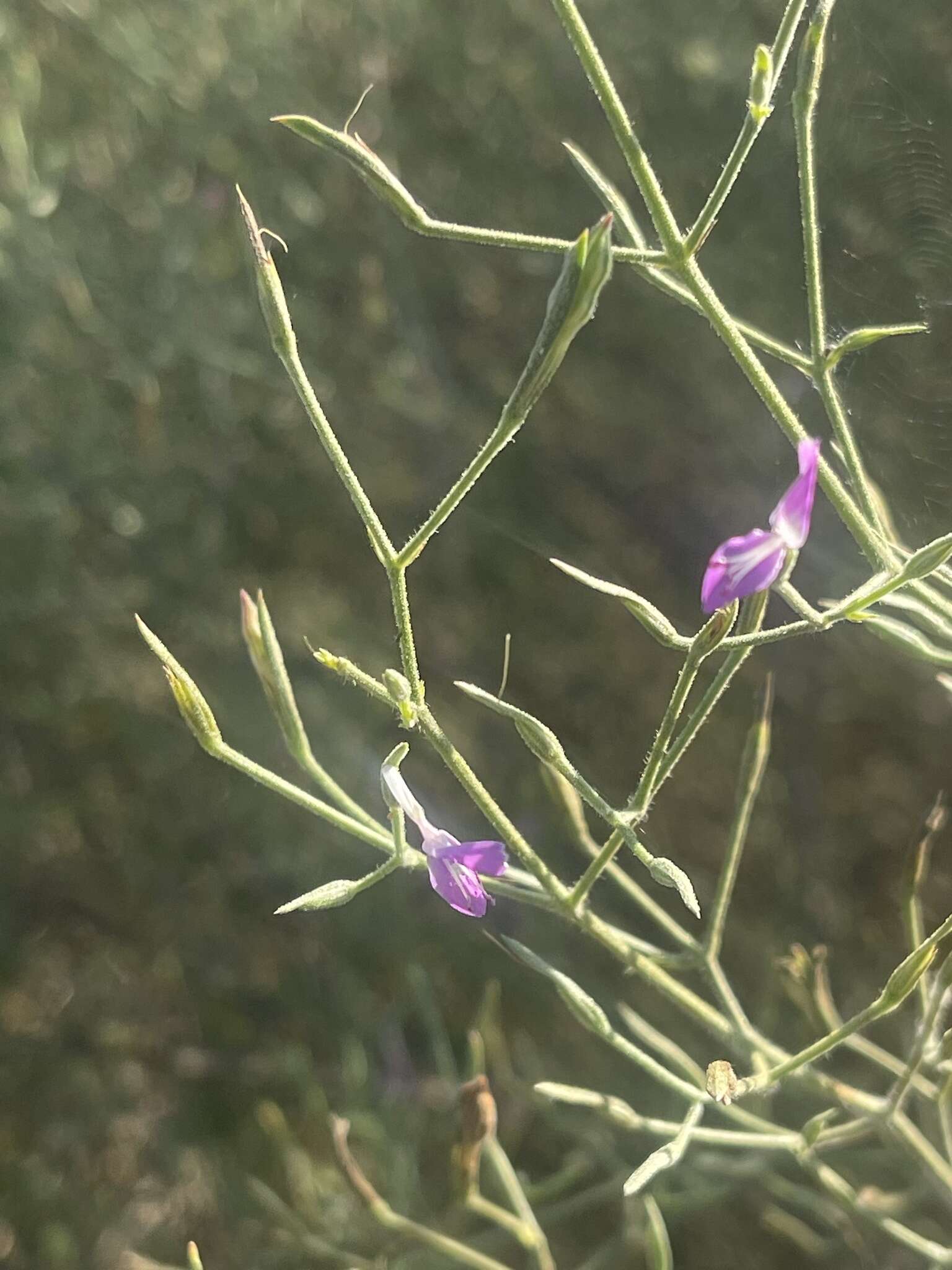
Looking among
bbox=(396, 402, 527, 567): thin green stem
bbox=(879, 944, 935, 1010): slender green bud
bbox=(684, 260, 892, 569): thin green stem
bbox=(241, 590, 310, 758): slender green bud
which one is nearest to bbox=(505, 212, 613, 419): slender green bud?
bbox=(396, 402, 527, 567): thin green stem

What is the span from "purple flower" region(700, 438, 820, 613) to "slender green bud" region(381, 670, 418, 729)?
0.15m

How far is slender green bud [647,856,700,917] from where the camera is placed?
463 millimetres

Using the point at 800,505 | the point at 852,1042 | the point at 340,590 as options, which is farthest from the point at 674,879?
the point at 340,590

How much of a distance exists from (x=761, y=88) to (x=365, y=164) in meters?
0.18

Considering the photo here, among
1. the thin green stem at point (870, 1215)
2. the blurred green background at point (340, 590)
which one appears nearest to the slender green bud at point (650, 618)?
the thin green stem at point (870, 1215)

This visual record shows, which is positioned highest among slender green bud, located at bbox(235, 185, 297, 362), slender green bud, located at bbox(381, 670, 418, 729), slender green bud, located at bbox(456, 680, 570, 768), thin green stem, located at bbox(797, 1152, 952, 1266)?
slender green bud, located at bbox(235, 185, 297, 362)

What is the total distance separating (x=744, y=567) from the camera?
16.7 inches

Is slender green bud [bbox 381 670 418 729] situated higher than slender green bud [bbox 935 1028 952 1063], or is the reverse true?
slender green bud [bbox 381 670 418 729]

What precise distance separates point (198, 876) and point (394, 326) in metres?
0.90

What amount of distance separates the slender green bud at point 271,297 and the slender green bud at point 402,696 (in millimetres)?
153

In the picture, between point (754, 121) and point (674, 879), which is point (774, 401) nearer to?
point (754, 121)

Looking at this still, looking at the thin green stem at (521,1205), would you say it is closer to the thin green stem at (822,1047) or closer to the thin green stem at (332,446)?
the thin green stem at (822,1047)

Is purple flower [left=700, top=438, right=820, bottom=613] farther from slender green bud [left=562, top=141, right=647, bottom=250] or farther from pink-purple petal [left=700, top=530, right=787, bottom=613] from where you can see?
slender green bud [left=562, top=141, right=647, bottom=250]

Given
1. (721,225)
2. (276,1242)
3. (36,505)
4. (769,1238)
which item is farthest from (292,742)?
(769,1238)
